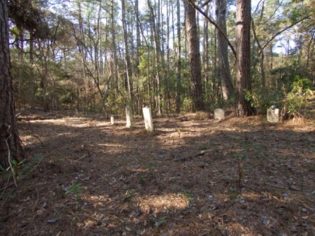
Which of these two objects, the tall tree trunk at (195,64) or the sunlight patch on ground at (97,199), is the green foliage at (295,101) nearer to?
the tall tree trunk at (195,64)

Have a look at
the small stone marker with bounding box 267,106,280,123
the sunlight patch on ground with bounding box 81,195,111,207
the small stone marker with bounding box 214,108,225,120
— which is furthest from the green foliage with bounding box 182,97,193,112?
the sunlight patch on ground with bounding box 81,195,111,207

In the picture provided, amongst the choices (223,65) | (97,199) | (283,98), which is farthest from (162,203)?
(223,65)

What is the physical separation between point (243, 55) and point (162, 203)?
4049mm

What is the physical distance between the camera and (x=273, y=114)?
209 inches

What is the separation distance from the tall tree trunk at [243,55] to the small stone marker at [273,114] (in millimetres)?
503

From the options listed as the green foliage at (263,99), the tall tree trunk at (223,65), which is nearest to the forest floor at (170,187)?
the green foliage at (263,99)

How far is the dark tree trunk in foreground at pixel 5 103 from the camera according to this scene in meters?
3.48

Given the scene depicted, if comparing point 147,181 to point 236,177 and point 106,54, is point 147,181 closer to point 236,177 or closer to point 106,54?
point 236,177

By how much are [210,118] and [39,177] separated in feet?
13.2

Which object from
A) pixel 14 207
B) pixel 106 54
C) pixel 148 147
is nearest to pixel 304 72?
pixel 148 147

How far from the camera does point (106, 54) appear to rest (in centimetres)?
2525

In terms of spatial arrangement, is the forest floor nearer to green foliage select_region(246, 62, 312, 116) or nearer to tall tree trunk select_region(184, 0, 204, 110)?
green foliage select_region(246, 62, 312, 116)

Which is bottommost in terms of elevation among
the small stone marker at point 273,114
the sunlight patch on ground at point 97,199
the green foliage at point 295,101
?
the sunlight patch on ground at point 97,199

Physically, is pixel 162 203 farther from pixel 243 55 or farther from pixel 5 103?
pixel 243 55
